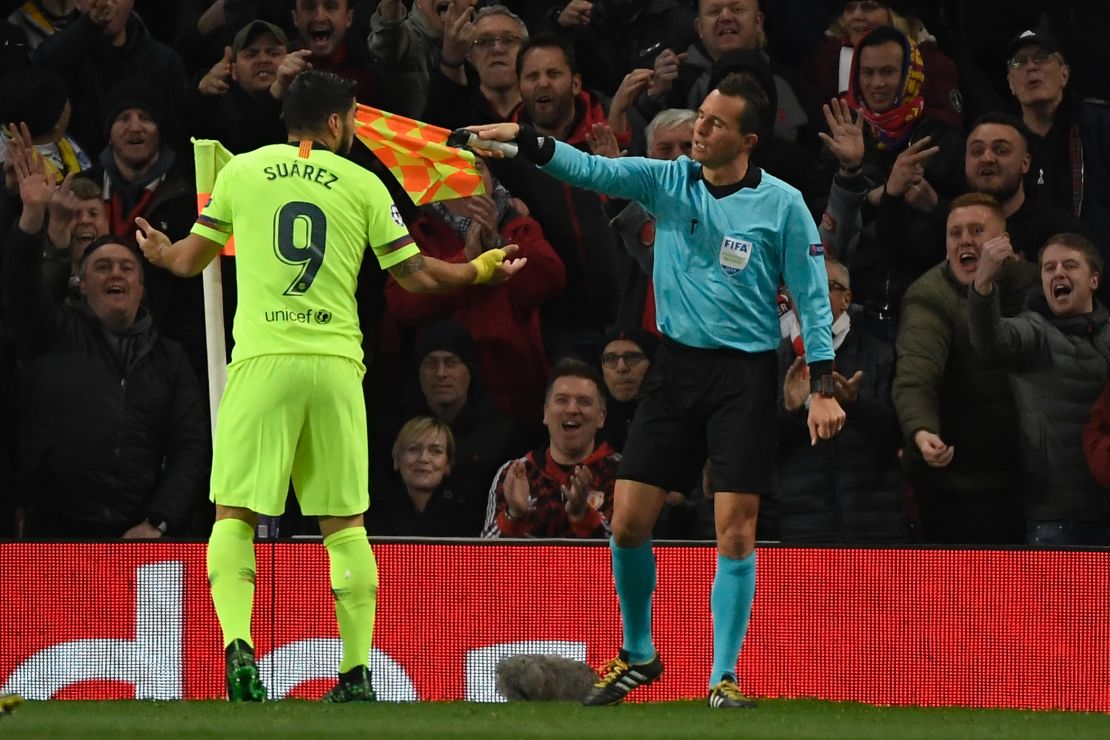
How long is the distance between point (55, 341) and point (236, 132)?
1772 mm

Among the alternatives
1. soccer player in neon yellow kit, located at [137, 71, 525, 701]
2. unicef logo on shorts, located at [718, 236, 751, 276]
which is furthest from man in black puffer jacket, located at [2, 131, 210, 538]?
unicef logo on shorts, located at [718, 236, 751, 276]

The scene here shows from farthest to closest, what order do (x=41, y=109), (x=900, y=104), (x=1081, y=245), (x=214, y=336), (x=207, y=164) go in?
(x=41, y=109), (x=900, y=104), (x=1081, y=245), (x=214, y=336), (x=207, y=164)

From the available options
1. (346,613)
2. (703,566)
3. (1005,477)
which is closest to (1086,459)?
(1005,477)

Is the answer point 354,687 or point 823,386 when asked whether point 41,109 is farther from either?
point 823,386

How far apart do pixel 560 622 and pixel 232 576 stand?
6.65 ft

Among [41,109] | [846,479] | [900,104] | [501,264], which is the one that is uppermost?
[41,109]

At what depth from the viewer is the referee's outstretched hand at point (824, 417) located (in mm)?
6945

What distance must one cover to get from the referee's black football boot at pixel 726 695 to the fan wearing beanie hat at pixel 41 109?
535 centimetres

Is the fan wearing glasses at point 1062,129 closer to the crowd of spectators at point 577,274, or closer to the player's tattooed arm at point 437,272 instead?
the crowd of spectators at point 577,274

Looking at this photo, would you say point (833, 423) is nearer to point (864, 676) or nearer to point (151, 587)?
point (864, 676)

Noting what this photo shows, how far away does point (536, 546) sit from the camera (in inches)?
332

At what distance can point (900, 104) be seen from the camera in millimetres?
10266

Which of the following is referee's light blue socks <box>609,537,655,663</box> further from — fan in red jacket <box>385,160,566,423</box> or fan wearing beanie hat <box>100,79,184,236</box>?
fan wearing beanie hat <box>100,79,184,236</box>

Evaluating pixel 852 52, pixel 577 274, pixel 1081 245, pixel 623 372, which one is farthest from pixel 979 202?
pixel 577 274
